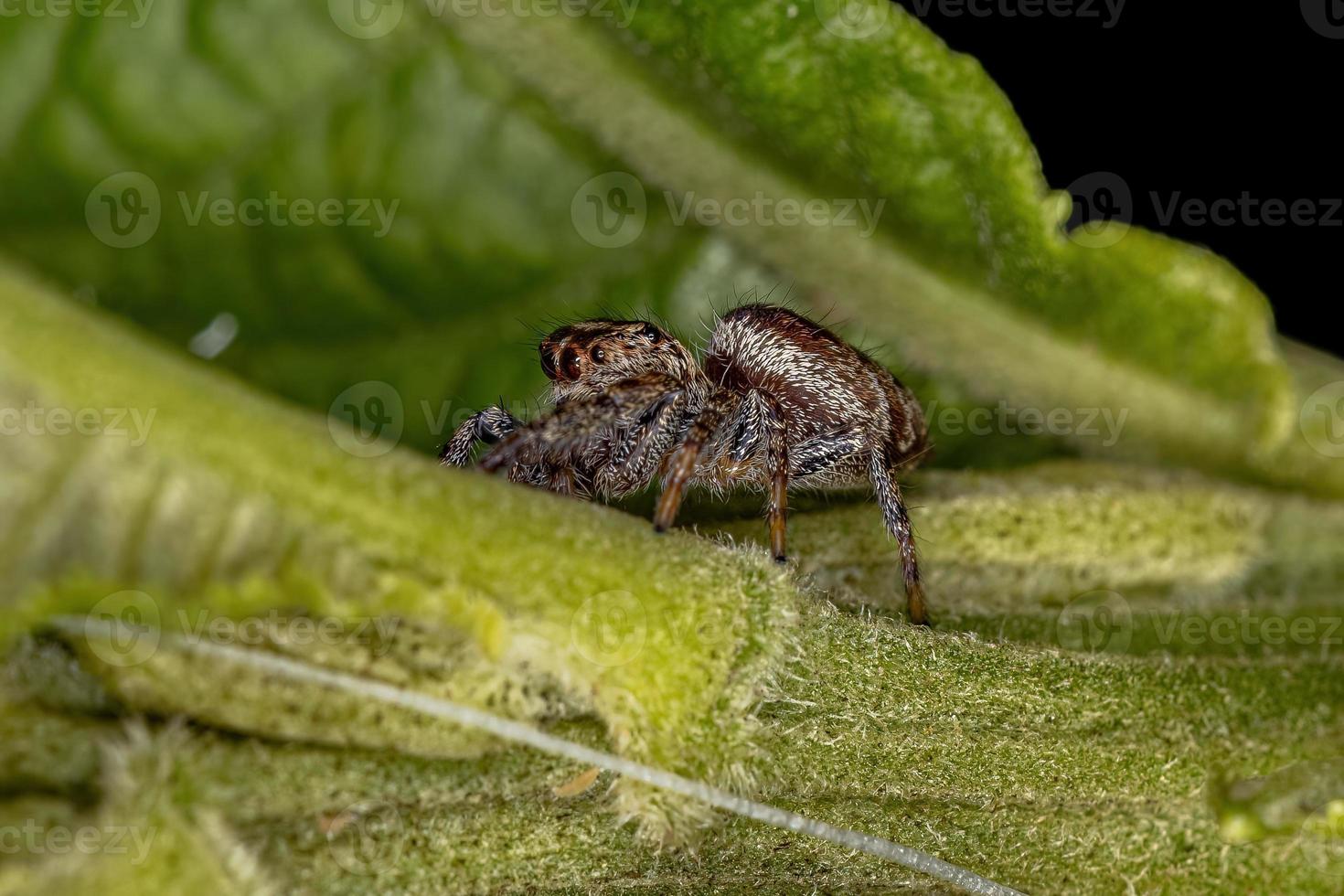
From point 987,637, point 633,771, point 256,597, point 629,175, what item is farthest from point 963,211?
point 256,597

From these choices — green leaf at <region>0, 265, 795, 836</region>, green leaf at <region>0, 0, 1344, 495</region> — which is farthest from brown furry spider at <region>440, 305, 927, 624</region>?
green leaf at <region>0, 265, 795, 836</region>

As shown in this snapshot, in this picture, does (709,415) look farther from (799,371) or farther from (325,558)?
(325,558)

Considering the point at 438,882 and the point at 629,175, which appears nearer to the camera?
the point at 438,882

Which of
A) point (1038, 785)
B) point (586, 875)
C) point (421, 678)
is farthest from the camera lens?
point (1038, 785)

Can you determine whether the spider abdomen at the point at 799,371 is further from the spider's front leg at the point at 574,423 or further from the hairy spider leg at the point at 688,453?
the spider's front leg at the point at 574,423

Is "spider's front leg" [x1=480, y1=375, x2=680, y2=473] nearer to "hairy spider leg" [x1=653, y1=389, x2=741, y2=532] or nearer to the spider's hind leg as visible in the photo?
"hairy spider leg" [x1=653, y1=389, x2=741, y2=532]

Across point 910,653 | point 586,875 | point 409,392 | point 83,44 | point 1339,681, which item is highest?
point 83,44

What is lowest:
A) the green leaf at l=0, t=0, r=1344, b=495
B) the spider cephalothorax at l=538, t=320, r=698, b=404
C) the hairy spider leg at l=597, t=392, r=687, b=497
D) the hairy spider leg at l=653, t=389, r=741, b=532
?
the hairy spider leg at l=597, t=392, r=687, b=497

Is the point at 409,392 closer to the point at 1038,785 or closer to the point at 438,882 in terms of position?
the point at 438,882
